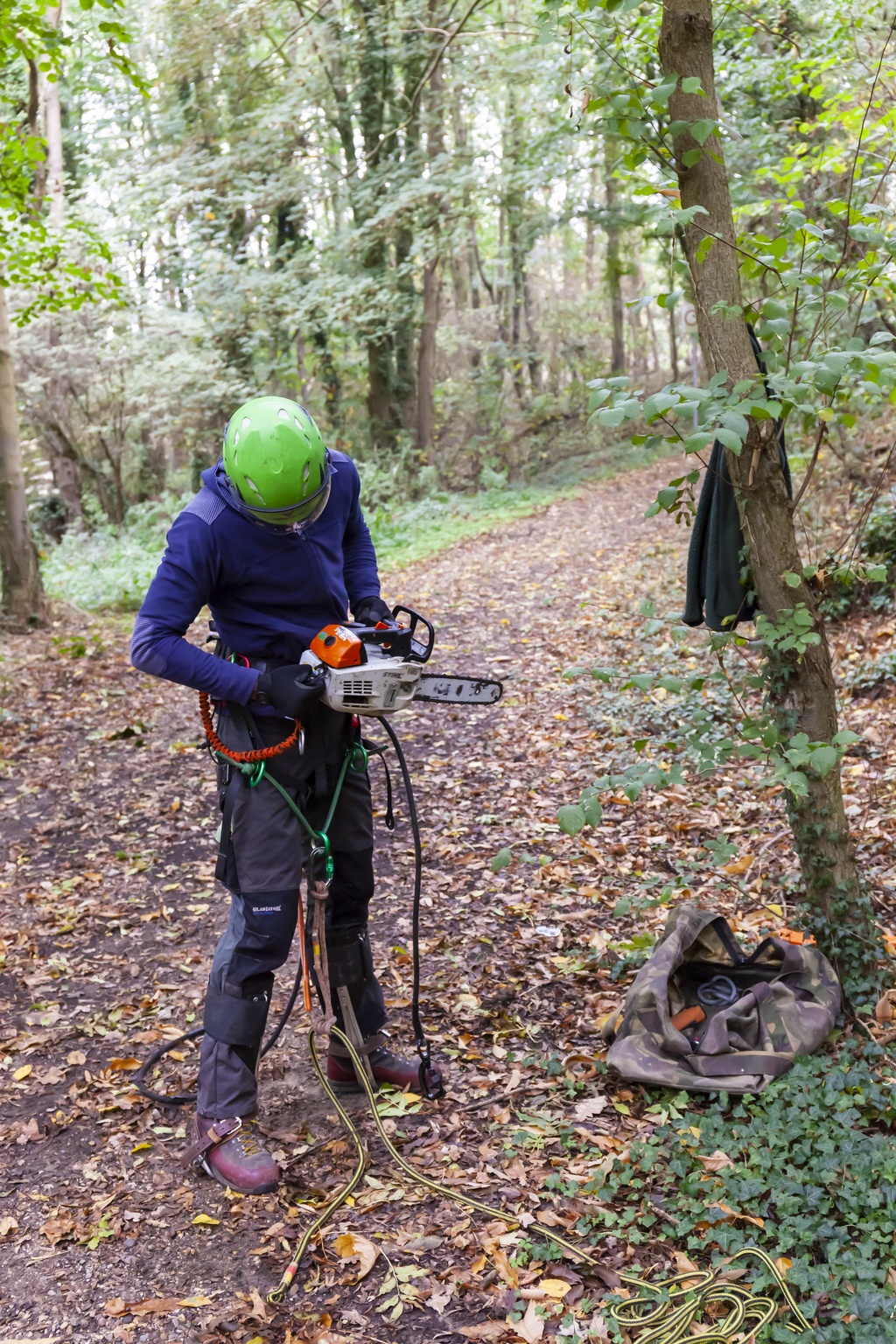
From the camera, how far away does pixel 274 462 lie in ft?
9.71

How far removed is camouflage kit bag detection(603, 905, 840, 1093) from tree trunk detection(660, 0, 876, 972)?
0.20m

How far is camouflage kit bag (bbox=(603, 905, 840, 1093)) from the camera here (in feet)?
10.9

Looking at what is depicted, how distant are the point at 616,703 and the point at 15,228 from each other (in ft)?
23.9

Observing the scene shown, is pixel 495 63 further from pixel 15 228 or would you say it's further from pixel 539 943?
pixel 539 943

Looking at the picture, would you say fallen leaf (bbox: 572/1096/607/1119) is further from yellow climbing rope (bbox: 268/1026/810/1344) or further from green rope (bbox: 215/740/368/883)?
green rope (bbox: 215/740/368/883)

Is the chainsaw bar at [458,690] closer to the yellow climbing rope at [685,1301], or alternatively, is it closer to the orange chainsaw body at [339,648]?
the orange chainsaw body at [339,648]

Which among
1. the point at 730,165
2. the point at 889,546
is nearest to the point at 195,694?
the point at 889,546

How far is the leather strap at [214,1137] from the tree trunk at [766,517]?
213 cm

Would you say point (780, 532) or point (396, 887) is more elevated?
point (780, 532)

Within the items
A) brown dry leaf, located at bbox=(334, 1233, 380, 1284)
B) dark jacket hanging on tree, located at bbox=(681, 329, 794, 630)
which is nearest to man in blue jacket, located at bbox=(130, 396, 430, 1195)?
brown dry leaf, located at bbox=(334, 1233, 380, 1284)

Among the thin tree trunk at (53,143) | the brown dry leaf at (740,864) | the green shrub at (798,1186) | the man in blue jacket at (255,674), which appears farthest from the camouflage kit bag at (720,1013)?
the thin tree trunk at (53,143)

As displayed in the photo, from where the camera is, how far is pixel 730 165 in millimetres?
12789

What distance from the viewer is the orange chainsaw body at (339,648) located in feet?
9.74

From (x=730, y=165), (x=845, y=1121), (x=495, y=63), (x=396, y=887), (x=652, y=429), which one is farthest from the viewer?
(x=495, y=63)
